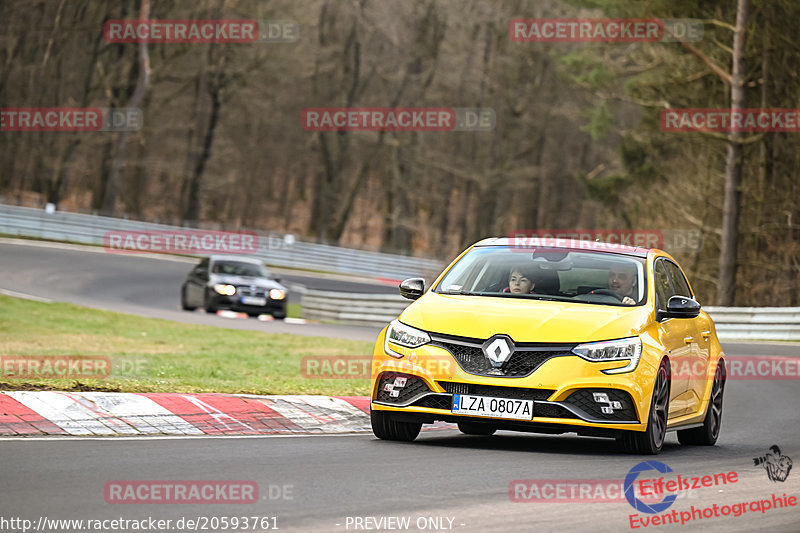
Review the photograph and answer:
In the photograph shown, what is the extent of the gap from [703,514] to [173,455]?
3.56m

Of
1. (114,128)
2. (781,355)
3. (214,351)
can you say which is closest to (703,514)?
(214,351)

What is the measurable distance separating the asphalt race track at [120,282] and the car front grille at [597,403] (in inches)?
668

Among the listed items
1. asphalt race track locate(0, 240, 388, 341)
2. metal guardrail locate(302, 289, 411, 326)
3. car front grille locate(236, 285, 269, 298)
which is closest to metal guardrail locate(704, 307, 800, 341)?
metal guardrail locate(302, 289, 411, 326)

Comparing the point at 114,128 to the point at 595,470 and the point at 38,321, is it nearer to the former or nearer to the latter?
the point at 38,321

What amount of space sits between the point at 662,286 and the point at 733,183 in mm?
25991

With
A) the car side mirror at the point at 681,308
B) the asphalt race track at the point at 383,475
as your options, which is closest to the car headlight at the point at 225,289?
the asphalt race track at the point at 383,475

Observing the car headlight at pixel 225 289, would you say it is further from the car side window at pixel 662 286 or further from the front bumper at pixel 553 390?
the front bumper at pixel 553 390

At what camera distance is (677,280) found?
12016 millimetres

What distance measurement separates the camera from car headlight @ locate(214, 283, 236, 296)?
101ft

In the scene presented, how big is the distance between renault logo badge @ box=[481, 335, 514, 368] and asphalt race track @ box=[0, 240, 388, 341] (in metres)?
16.9

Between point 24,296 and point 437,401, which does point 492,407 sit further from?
point 24,296

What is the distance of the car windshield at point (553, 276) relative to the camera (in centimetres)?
1048

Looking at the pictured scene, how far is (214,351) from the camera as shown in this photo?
68.2 ft

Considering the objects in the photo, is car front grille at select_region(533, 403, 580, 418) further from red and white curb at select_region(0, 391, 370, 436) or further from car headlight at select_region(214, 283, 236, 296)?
car headlight at select_region(214, 283, 236, 296)
